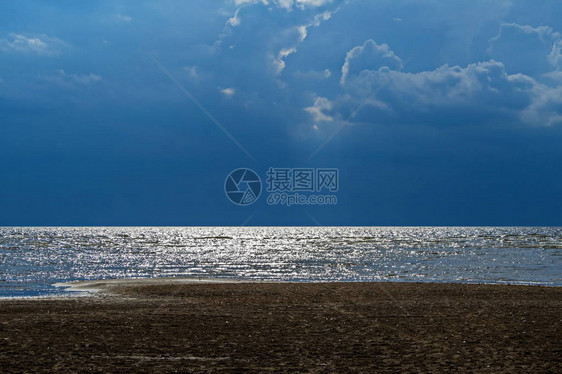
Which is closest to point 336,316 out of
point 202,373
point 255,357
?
point 255,357

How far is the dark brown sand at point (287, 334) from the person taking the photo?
11.8 metres

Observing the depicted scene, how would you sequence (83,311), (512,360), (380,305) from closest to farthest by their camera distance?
1. (512,360)
2. (83,311)
3. (380,305)

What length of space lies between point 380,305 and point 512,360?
1017cm

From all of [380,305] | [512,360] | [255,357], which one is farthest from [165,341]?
[380,305]

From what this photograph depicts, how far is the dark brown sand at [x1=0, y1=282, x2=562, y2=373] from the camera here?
38.5 ft

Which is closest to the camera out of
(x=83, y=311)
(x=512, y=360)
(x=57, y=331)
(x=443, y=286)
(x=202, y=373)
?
(x=202, y=373)

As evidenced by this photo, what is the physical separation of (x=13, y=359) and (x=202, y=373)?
191 inches

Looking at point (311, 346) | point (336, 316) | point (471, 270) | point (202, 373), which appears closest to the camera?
point (202, 373)

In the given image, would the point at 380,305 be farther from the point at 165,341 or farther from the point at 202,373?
the point at 202,373

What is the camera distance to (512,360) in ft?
39.2

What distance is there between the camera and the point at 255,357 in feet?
40.9

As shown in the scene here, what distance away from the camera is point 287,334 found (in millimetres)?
15250

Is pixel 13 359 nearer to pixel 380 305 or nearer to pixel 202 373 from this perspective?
pixel 202 373

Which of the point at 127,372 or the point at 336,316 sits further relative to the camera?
the point at 336,316
